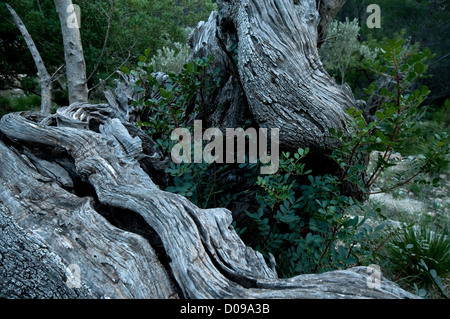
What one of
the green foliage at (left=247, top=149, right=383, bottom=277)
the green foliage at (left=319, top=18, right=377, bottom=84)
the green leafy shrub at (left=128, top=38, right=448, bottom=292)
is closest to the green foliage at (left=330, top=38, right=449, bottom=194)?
the green leafy shrub at (left=128, top=38, right=448, bottom=292)

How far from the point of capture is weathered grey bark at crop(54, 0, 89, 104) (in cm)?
447

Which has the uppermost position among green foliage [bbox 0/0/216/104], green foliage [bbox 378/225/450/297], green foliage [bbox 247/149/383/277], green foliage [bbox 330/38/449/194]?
green foliage [bbox 0/0/216/104]

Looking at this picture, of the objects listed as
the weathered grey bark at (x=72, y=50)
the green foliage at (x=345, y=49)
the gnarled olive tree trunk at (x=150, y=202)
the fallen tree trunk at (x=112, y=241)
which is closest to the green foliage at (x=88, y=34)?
the weathered grey bark at (x=72, y=50)

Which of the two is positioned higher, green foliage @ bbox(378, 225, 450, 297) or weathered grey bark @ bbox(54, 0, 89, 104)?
weathered grey bark @ bbox(54, 0, 89, 104)

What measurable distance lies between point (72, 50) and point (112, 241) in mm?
3909

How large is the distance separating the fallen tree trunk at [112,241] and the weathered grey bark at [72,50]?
273 cm

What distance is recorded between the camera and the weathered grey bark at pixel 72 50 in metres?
4.47

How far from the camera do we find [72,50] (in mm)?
4512

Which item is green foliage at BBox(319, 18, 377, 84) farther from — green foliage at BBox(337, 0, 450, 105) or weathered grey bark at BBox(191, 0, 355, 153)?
weathered grey bark at BBox(191, 0, 355, 153)

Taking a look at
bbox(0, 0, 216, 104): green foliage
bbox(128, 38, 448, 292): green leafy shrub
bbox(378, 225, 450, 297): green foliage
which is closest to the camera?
bbox(128, 38, 448, 292): green leafy shrub

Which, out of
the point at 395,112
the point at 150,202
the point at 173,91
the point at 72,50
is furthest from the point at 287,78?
the point at 72,50

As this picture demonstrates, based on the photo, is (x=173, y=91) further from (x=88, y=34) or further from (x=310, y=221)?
(x=88, y=34)

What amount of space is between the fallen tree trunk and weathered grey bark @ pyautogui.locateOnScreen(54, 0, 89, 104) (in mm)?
2734

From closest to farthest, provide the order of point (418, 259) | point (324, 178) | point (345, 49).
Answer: point (324, 178) < point (418, 259) < point (345, 49)
